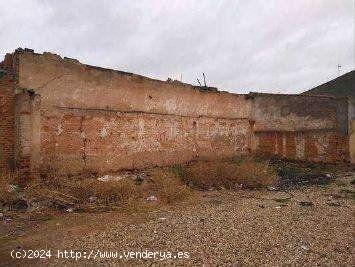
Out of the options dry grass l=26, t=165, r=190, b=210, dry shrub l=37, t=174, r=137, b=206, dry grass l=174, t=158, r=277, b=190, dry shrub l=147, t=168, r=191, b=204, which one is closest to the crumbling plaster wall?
dry grass l=174, t=158, r=277, b=190

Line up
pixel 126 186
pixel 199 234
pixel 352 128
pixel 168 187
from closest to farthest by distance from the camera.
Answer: pixel 199 234 < pixel 126 186 < pixel 168 187 < pixel 352 128

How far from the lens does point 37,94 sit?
807 cm

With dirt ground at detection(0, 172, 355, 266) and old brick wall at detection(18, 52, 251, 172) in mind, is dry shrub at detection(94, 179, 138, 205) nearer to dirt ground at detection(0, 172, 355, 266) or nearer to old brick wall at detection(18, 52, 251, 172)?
dirt ground at detection(0, 172, 355, 266)

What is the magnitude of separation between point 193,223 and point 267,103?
9.87 m

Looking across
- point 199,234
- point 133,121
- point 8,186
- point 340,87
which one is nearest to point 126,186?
point 8,186

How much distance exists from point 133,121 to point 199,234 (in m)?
5.53

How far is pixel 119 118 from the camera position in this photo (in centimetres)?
990

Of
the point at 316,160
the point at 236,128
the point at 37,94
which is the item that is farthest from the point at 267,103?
the point at 37,94

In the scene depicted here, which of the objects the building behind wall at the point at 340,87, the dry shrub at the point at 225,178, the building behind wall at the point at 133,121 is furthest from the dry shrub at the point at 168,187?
the building behind wall at the point at 340,87

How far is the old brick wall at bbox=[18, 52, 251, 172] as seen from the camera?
835cm

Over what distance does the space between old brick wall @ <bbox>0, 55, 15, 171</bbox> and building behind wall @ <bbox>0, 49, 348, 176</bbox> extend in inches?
0.8

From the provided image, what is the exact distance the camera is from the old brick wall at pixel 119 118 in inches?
329

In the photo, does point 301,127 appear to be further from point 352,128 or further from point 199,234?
point 199,234

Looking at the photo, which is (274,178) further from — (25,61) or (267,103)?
(25,61)
